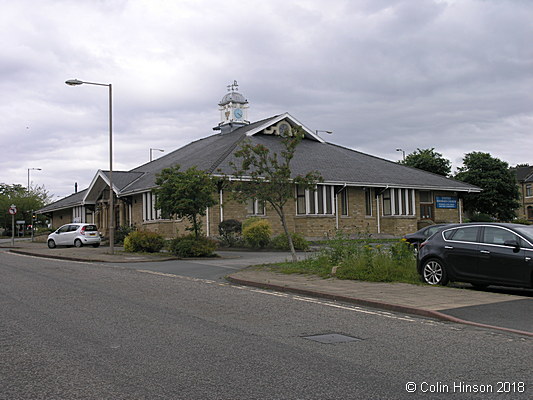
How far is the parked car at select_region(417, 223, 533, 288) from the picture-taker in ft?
38.2

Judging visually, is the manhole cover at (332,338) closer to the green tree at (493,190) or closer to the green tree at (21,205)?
the green tree at (493,190)

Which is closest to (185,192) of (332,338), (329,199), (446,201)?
(329,199)

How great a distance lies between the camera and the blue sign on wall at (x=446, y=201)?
41400 millimetres

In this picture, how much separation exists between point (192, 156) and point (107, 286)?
86.5 ft

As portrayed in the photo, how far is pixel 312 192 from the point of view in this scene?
3541cm

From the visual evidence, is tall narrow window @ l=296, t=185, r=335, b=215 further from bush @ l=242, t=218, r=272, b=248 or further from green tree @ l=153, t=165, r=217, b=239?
green tree @ l=153, t=165, r=217, b=239

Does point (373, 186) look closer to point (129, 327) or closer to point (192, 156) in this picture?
point (192, 156)

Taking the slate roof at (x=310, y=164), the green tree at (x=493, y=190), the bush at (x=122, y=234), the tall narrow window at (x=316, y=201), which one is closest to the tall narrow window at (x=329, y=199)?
the tall narrow window at (x=316, y=201)

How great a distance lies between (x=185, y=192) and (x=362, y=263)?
10736 millimetres

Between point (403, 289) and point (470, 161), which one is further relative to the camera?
point (470, 161)

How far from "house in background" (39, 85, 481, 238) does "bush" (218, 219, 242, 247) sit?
2.06 m

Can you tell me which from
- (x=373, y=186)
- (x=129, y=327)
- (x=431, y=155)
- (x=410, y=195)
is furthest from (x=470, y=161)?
(x=129, y=327)

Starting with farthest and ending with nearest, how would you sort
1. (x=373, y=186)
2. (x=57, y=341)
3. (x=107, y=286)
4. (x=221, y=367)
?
(x=373, y=186) → (x=107, y=286) → (x=57, y=341) → (x=221, y=367)

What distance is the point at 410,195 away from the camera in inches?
1561
